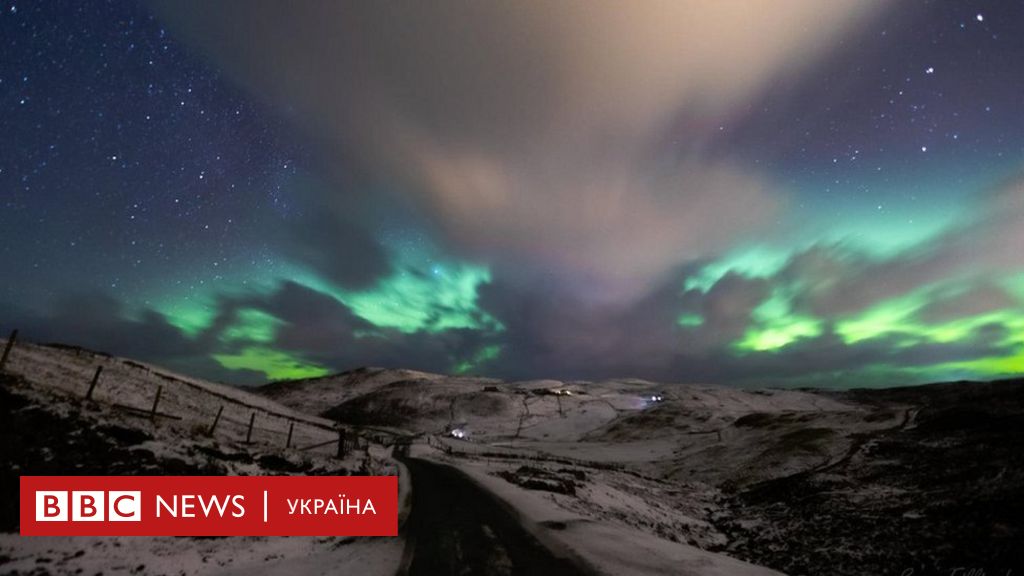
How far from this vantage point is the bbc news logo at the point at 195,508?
1191cm

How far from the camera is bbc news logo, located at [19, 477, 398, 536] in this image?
1191 centimetres

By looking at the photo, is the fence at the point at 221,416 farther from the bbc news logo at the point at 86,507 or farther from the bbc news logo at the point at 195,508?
the bbc news logo at the point at 86,507

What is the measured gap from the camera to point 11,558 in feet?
31.9

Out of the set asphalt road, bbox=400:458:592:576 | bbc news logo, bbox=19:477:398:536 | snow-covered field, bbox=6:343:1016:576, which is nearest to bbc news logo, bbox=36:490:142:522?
bbc news logo, bbox=19:477:398:536

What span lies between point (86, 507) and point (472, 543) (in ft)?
35.4

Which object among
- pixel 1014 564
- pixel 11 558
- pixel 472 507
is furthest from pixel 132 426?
pixel 1014 564

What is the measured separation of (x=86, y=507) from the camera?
40.6 feet

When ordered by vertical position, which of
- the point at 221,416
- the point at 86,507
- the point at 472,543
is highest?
the point at 86,507

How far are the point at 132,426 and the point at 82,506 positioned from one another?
21.2 ft

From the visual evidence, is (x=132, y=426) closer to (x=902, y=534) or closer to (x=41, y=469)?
(x=41, y=469)

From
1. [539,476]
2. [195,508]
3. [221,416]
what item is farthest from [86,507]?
[221,416]

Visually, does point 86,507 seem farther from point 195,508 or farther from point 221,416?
point 221,416

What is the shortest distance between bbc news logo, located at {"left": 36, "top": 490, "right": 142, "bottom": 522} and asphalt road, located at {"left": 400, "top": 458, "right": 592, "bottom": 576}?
7828 millimetres

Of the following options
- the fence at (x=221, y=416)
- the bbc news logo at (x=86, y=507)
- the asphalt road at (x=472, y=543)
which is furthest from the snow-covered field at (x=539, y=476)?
the bbc news logo at (x=86, y=507)
